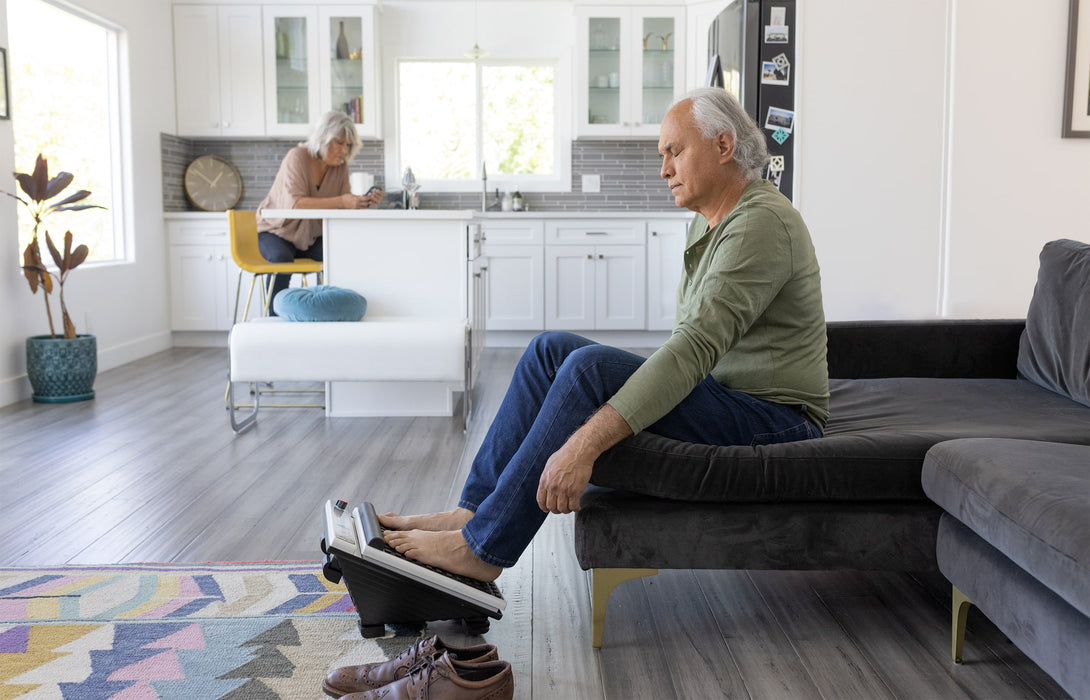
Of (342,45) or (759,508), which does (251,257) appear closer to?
(342,45)

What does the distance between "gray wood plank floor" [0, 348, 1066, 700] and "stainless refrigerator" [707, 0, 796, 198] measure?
65.7 inches

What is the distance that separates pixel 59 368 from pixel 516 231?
3.04 meters

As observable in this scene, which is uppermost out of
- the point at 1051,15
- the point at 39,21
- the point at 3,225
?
the point at 39,21

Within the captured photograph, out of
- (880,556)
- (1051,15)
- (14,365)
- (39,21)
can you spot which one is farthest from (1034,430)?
(39,21)

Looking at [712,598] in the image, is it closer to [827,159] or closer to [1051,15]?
[827,159]

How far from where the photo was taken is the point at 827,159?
3.91 metres

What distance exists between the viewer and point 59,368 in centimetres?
459

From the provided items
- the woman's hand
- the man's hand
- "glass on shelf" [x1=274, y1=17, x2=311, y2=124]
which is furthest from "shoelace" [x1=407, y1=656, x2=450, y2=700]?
"glass on shelf" [x1=274, y1=17, x2=311, y2=124]

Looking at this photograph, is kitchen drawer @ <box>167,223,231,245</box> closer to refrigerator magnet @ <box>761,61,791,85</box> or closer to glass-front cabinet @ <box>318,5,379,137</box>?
glass-front cabinet @ <box>318,5,379,137</box>

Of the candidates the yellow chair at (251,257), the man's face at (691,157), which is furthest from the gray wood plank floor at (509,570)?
the man's face at (691,157)

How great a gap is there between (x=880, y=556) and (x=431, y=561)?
899 millimetres

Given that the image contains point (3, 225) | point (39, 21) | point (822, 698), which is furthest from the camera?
point (39, 21)

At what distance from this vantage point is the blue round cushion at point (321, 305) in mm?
3988

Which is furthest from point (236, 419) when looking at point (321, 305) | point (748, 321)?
point (748, 321)
